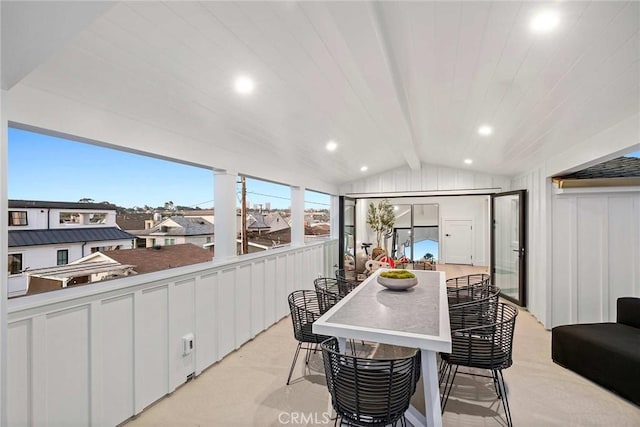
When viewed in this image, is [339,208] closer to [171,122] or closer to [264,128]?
[264,128]

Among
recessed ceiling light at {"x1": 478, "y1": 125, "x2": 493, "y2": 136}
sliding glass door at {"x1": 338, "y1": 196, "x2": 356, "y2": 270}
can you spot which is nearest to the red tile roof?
recessed ceiling light at {"x1": 478, "y1": 125, "x2": 493, "y2": 136}

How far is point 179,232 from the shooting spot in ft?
10.1

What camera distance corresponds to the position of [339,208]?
22.8ft

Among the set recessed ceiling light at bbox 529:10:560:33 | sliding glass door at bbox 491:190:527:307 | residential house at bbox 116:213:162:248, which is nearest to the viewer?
recessed ceiling light at bbox 529:10:560:33

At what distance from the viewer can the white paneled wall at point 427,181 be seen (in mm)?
6195

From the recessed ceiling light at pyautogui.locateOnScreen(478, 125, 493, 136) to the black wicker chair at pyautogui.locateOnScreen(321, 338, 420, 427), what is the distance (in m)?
2.69

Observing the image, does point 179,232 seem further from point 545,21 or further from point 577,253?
point 577,253

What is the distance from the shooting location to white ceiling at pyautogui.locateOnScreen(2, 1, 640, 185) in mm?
1497

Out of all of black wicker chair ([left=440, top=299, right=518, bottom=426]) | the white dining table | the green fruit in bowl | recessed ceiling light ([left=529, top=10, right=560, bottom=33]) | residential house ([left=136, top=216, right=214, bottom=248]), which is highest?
recessed ceiling light ([left=529, top=10, right=560, bottom=33])

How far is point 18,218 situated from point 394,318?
2.42 m

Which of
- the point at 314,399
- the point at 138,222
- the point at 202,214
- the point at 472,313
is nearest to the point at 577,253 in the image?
the point at 472,313

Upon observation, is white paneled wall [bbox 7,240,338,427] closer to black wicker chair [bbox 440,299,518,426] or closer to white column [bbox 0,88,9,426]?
white column [bbox 0,88,9,426]

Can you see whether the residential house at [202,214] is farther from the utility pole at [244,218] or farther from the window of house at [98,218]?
the window of house at [98,218]

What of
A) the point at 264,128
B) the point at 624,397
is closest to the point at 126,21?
the point at 264,128
